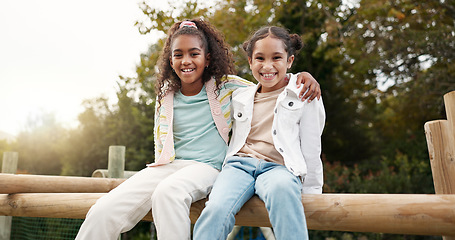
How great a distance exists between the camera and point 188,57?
2.69 metres

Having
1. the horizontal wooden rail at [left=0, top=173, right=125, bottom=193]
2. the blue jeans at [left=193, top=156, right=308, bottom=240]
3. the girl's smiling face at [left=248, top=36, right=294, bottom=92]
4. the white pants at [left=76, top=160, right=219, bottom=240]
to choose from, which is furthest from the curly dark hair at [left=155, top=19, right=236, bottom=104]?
the horizontal wooden rail at [left=0, top=173, right=125, bottom=193]

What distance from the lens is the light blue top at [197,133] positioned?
250cm

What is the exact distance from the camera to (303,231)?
5.90 feet

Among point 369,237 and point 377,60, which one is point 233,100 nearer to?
point 369,237

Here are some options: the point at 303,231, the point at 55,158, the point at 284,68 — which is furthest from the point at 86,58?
the point at 303,231

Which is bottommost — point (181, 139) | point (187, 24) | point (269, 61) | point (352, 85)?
point (181, 139)

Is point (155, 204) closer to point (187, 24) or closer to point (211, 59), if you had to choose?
point (211, 59)

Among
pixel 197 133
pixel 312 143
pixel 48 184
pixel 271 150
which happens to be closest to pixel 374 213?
pixel 312 143

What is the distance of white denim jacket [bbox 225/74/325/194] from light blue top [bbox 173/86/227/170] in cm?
13

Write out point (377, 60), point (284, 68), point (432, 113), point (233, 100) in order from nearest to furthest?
point (284, 68) → point (233, 100) → point (377, 60) → point (432, 113)

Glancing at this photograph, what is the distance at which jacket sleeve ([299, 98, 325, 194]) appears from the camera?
2.26 m

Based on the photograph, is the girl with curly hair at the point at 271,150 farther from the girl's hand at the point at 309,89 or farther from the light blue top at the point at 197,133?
the light blue top at the point at 197,133

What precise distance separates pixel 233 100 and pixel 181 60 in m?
0.46

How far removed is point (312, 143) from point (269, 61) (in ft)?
1.90
